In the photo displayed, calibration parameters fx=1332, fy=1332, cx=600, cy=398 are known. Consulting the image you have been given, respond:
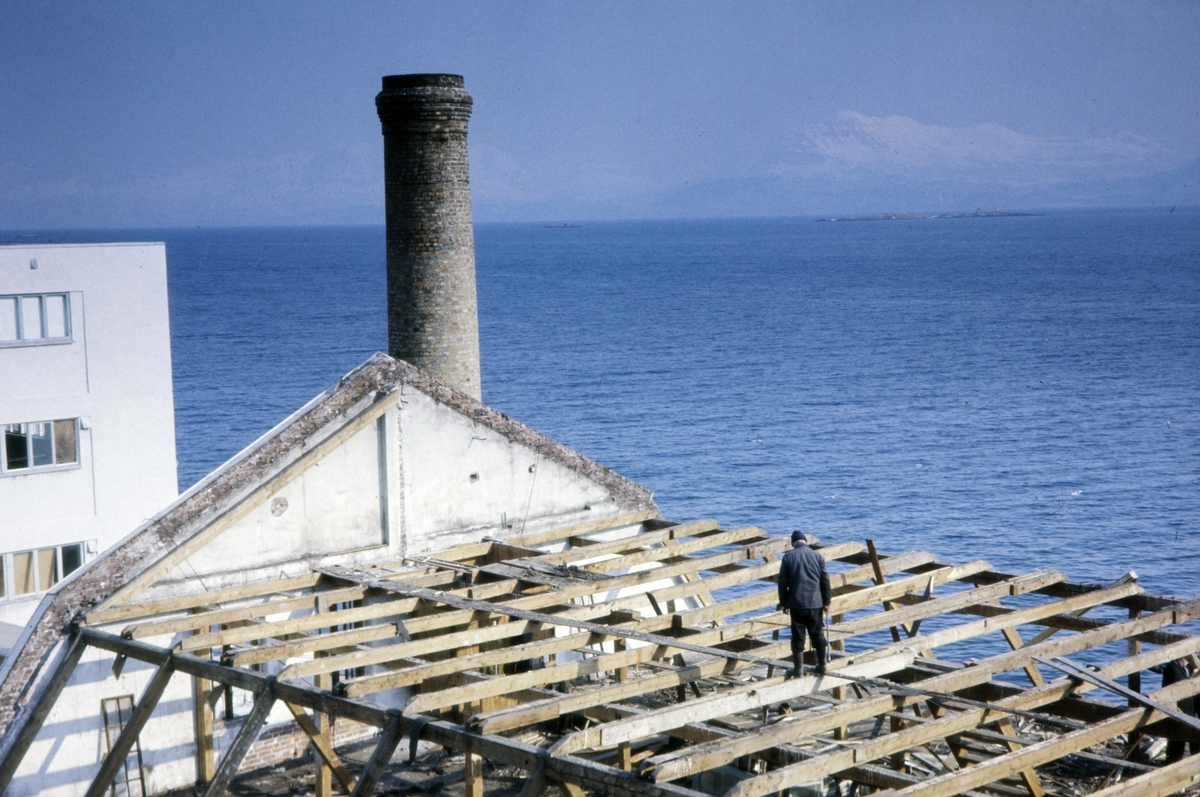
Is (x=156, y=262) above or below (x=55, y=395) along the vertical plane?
above

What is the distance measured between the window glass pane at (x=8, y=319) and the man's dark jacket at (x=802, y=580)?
2750 cm

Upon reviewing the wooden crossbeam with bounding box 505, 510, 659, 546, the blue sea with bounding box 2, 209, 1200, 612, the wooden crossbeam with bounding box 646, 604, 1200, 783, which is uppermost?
the wooden crossbeam with bounding box 505, 510, 659, 546

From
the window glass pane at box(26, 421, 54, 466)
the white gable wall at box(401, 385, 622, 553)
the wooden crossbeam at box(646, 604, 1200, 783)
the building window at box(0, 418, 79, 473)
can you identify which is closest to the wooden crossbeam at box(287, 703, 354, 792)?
the wooden crossbeam at box(646, 604, 1200, 783)

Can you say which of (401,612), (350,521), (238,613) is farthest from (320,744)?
(350,521)

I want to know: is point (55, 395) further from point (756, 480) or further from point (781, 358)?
point (781, 358)

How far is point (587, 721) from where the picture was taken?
58.5ft

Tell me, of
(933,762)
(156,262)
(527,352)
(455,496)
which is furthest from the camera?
(527,352)

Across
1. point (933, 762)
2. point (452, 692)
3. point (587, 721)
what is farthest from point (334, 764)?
point (933, 762)

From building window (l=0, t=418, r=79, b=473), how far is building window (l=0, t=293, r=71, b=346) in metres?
2.30

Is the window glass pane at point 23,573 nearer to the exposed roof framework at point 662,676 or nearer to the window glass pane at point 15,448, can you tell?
the window glass pane at point 15,448

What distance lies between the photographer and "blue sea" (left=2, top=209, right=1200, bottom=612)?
2296 inches

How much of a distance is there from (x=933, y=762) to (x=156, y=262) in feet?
96.9

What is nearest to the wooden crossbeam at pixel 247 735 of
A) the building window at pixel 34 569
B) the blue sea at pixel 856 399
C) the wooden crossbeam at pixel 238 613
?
the wooden crossbeam at pixel 238 613

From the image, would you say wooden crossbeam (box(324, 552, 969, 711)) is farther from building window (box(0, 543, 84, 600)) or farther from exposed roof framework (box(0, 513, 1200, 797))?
building window (box(0, 543, 84, 600))
